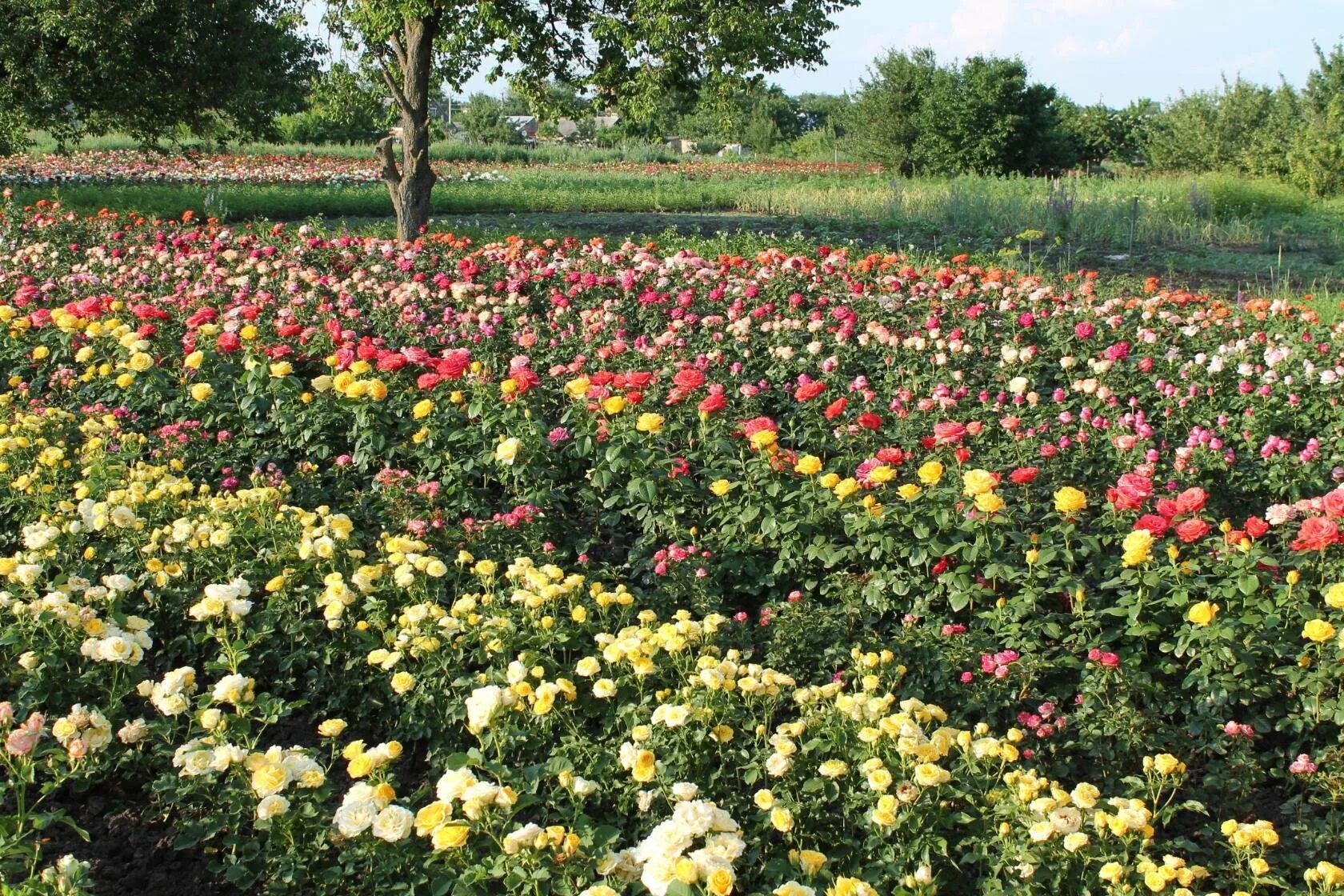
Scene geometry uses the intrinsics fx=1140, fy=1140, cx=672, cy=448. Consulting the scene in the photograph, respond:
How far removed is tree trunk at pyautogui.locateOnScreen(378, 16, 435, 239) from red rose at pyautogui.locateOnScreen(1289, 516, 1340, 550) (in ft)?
29.8

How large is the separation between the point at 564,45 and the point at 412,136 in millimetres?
2282

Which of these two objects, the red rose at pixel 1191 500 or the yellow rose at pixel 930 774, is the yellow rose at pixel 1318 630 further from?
the yellow rose at pixel 930 774

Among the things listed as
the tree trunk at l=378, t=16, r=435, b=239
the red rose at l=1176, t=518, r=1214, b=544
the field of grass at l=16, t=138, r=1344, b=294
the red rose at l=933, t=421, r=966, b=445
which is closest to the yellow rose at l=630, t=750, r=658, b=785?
the red rose at l=1176, t=518, r=1214, b=544

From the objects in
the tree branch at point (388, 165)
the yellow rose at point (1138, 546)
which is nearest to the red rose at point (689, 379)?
the yellow rose at point (1138, 546)

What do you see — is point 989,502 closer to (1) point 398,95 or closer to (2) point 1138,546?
(2) point 1138,546

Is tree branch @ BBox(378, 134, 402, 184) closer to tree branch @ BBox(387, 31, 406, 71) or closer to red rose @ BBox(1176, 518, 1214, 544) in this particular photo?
tree branch @ BBox(387, 31, 406, 71)

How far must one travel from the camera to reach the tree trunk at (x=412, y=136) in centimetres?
1109

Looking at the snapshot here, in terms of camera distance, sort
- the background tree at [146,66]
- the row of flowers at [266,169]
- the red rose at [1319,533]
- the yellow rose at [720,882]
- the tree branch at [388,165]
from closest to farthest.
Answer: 1. the yellow rose at [720,882]
2. the red rose at [1319,533]
3. the tree branch at [388,165]
4. the background tree at [146,66]
5. the row of flowers at [266,169]

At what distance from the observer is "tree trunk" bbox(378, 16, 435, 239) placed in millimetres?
11094

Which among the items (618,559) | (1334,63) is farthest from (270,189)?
(1334,63)

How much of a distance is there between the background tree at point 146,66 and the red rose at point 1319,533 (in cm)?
1288

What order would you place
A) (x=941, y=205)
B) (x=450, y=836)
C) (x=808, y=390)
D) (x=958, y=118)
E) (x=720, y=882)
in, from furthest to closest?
(x=958, y=118) → (x=941, y=205) → (x=808, y=390) → (x=450, y=836) → (x=720, y=882)

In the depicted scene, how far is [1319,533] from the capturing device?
119 inches


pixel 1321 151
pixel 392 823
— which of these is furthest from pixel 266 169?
A: pixel 392 823
